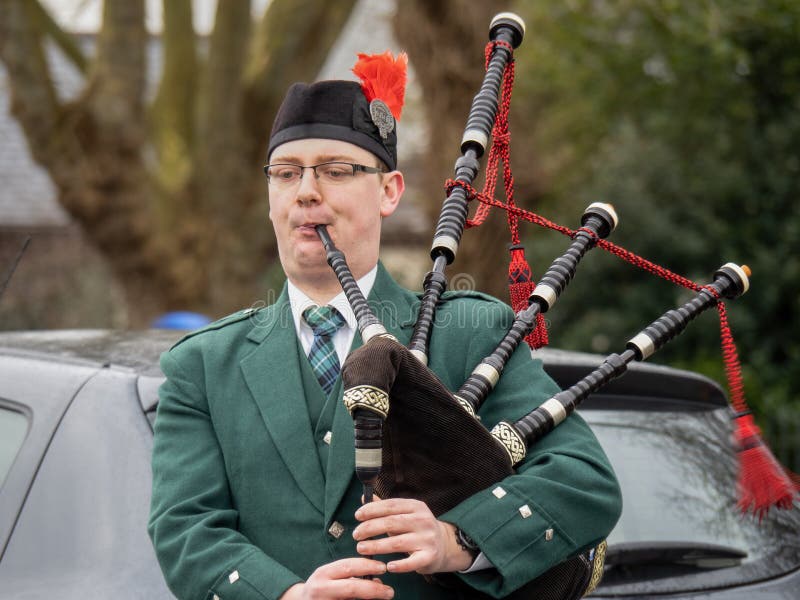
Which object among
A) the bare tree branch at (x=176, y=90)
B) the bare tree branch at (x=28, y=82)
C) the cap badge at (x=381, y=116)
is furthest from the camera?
the bare tree branch at (x=176, y=90)

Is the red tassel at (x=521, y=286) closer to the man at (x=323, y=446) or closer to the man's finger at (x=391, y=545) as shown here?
the man at (x=323, y=446)

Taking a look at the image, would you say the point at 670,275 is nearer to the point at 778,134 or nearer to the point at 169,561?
the point at 169,561

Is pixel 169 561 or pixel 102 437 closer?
pixel 169 561

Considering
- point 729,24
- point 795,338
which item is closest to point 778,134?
point 729,24

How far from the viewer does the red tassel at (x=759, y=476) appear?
2109 millimetres

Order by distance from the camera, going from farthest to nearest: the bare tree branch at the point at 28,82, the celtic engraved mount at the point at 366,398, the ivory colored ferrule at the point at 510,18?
the bare tree branch at the point at 28,82 < the ivory colored ferrule at the point at 510,18 < the celtic engraved mount at the point at 366,398

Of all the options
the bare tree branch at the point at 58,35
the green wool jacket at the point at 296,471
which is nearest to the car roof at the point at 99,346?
the green wool jacket at the point at 296,471

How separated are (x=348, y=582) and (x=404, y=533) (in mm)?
126

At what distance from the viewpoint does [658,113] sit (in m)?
10.6

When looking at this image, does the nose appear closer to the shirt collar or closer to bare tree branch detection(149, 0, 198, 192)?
the shirt collar

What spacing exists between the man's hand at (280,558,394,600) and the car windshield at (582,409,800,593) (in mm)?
827

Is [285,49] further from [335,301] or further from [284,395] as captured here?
[284,395]

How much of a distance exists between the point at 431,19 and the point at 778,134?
336 cm

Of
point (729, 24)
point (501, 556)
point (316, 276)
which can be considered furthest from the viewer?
point (729, 24)
